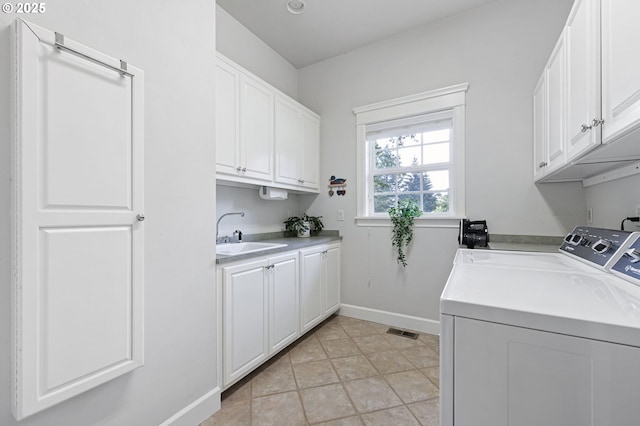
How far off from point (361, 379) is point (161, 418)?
4.01 feet

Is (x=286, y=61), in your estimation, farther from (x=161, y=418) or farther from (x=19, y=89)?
(x=161, y=418)

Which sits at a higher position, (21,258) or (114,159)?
(114,159)

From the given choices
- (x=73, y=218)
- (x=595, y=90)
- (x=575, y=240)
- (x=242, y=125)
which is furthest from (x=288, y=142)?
(x=575, y=240)

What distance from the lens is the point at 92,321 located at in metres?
1.06

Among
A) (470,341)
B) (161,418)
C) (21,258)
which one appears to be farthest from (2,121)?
(470,341)

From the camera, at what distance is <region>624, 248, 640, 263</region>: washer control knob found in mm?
976

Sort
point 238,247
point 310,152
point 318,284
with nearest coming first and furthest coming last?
point 238,247 → point 318,284 → point 310,152

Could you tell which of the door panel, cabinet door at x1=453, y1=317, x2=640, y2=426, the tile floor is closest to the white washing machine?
cabinet door at x1=453, y1=317, x2=640, y2=426

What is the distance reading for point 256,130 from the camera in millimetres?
2303

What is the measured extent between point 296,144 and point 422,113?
1304 mm

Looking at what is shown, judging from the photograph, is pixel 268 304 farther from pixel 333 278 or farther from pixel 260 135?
A: pixel 260 135

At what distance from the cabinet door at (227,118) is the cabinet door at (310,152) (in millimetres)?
960

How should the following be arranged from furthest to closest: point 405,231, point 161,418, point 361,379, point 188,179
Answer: point 405,231
point 361,379
point 188,179
point 161,418

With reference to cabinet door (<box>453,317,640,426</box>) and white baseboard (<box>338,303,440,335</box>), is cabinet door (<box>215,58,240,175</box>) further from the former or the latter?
white baseboard (<box>338,303,440,335</box>)
